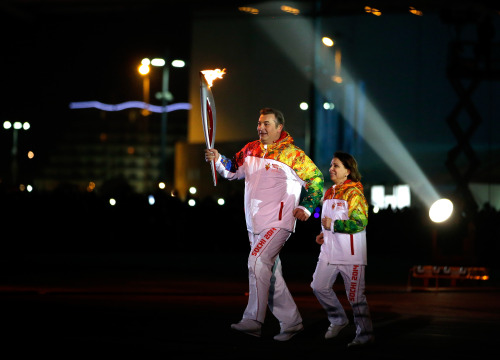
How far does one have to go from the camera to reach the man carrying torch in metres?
8.15

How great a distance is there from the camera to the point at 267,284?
26.7 ft

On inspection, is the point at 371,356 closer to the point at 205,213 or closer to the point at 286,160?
the point at 286,160

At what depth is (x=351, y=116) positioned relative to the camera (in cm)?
2534

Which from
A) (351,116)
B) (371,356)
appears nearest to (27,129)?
(351,116)

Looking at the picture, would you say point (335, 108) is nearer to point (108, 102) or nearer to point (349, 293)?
point (108, 102)

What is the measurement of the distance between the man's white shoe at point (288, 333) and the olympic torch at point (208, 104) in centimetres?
143

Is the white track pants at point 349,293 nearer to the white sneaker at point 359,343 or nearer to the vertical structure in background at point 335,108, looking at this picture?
the white sneaker at point 359,343

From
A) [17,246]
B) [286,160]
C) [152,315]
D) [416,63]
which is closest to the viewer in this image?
[286,160]

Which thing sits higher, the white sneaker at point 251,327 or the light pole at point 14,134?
the light pole at point 14,134

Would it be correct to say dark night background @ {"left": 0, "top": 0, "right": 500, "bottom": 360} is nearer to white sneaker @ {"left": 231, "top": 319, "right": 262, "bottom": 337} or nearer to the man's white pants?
white sneaker @ {"left": 231, "top": 319, "right": 262, "bottom": 337}

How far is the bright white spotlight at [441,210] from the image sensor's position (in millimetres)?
15227

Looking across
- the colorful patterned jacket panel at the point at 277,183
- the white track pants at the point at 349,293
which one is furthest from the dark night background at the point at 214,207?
the colorful patterned jacket panel at the point at 277,183

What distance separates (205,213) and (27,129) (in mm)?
16416

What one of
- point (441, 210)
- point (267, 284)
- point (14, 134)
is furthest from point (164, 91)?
point (267, 284)
